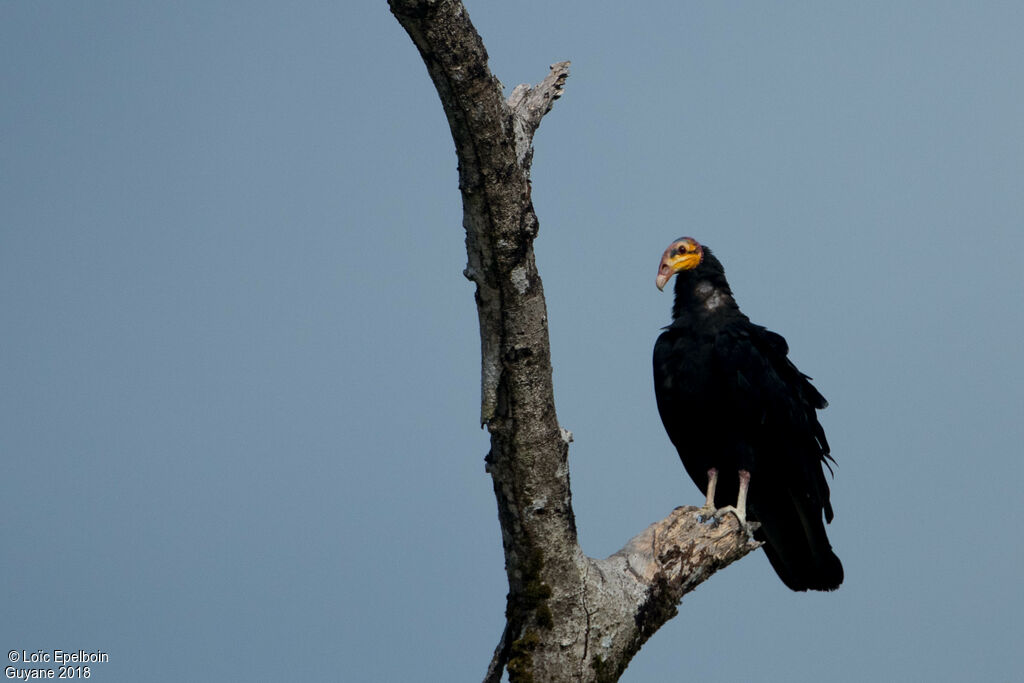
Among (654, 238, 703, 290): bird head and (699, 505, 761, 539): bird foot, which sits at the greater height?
(654, 238, 703, 290): bird head

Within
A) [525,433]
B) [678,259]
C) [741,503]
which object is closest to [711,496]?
[741,503]

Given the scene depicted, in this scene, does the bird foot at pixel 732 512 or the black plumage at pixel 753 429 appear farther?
the black plumage at pixel 753 429

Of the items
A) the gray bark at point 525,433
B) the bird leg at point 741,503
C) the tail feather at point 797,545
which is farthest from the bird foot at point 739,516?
the tail feather at point 797,545

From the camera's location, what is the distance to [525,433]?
406 cm

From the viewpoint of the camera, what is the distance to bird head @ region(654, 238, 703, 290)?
596 centimetres

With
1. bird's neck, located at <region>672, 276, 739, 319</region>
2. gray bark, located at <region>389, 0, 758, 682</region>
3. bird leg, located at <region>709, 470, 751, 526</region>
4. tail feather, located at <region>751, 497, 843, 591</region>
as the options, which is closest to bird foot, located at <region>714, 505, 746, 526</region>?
bird leg, located at <region>709, 470, 751, 526</region>

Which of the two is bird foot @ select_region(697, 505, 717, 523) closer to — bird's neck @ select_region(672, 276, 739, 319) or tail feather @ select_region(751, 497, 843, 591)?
tail feather @ select_region(751, 497, 843, 591)

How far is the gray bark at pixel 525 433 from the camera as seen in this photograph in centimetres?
358

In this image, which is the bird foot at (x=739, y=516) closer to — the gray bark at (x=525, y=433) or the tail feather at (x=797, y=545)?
the gray bark at (x=525, y=433)

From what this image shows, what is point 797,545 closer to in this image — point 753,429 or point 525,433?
point 753,429

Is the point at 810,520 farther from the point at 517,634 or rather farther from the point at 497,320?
the point at 497,320

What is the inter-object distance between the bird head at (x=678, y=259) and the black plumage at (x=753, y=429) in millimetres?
325

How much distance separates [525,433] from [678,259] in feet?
7.44

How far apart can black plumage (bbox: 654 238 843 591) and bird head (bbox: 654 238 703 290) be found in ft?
1.07
